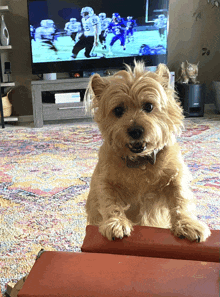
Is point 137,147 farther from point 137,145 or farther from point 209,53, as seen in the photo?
point 209,53

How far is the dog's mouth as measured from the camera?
3.52 ft

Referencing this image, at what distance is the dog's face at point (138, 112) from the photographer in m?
1.07

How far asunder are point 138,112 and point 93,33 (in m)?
3.91

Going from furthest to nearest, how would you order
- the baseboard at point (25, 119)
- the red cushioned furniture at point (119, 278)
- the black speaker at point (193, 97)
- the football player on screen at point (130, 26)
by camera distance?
the baseboard at point (25, 119) → the black speaker at point (193, 97) → the football player on screen at point (130, 26) → the red cushioned furniture at point (119, 278)

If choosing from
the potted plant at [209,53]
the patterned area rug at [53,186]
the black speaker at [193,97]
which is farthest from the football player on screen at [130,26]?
the patterned area rug at [53,186]

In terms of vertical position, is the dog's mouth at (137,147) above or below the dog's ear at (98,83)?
below

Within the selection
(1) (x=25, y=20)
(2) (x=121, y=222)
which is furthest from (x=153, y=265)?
(1) (x=25, y=20)

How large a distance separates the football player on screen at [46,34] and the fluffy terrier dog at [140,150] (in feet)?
12.4

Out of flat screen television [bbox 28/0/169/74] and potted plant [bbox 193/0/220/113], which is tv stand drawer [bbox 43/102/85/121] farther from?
potted plant [bbox 193/0/220/113]

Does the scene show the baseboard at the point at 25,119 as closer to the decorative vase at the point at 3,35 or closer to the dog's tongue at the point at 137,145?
the decorative vase at the point at 3,35

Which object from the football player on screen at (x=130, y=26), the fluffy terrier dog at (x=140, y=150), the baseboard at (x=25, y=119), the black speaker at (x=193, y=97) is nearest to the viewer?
the fluffy terrier dog at (x=140, y=150)

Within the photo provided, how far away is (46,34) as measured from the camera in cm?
458

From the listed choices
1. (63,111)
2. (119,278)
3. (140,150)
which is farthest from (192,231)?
→ (63,111)

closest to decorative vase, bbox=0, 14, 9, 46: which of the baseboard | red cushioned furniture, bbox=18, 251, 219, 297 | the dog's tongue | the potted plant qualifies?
the baseboard
